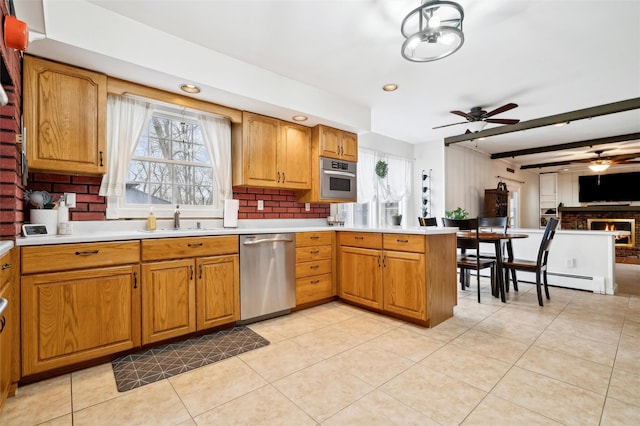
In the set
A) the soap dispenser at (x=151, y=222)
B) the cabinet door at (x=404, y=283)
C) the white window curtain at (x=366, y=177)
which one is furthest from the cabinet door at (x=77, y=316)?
the white window curtain at (x=366, y=177)

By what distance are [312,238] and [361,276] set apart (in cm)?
68

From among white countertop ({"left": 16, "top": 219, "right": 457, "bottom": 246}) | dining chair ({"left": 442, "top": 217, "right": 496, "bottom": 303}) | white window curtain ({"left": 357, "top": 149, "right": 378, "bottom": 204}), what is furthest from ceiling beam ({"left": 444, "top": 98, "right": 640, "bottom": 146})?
white countertop ({"left": 16, "top": 219, "right": 457, "bottom": 246})

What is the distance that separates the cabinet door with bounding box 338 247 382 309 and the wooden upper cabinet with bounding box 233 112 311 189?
1.06 m

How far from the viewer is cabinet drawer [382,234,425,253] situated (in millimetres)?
2785

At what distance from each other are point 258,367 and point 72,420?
101cm

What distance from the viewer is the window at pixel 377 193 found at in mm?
5289

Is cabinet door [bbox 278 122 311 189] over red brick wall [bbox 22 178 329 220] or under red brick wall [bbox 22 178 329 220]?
over

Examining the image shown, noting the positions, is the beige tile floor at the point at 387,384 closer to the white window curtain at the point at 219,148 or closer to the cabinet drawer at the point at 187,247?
the cabinet drawer at the point at 187,247

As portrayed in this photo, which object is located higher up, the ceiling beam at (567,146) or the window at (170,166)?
the ceiling beam at (567,146)

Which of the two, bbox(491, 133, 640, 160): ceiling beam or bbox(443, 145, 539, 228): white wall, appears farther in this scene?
bbox(443, 145, 539, 228): white wall

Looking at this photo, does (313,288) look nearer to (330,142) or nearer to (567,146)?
(330,142)

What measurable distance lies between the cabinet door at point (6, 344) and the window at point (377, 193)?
3.47 metres

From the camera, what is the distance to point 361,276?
3348mm

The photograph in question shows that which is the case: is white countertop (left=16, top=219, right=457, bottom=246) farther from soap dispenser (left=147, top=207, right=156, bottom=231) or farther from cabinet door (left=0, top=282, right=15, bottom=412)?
cabinet door (left=0, top=282, right=15, bottom=412)
